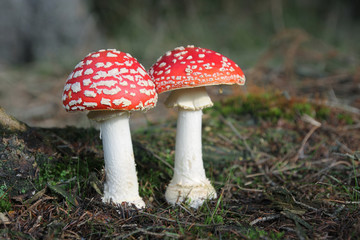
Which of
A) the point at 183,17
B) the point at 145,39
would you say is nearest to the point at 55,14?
the point at 145,39

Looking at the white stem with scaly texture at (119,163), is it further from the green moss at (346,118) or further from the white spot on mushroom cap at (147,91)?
the green moss at (346,118)

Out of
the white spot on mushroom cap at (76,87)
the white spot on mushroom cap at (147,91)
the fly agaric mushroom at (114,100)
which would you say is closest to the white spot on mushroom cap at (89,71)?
the fly agaric mushroom at (114,100)

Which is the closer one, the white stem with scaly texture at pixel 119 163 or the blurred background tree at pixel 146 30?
the white stem with scaly texture at pixel 119 163

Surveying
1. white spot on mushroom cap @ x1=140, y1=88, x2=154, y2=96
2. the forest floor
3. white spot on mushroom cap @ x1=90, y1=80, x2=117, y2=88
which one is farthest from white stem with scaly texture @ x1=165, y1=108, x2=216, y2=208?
white spot on mushroom cap @ x1=90, y1=80, x2=117, y2=88

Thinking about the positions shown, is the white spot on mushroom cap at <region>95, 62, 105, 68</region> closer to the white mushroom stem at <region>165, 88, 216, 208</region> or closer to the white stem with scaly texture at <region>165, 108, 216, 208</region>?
the white mushroom stem at <region>165, 88, 216, 208</region>

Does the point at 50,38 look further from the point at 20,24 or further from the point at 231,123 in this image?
the point at 231,123
